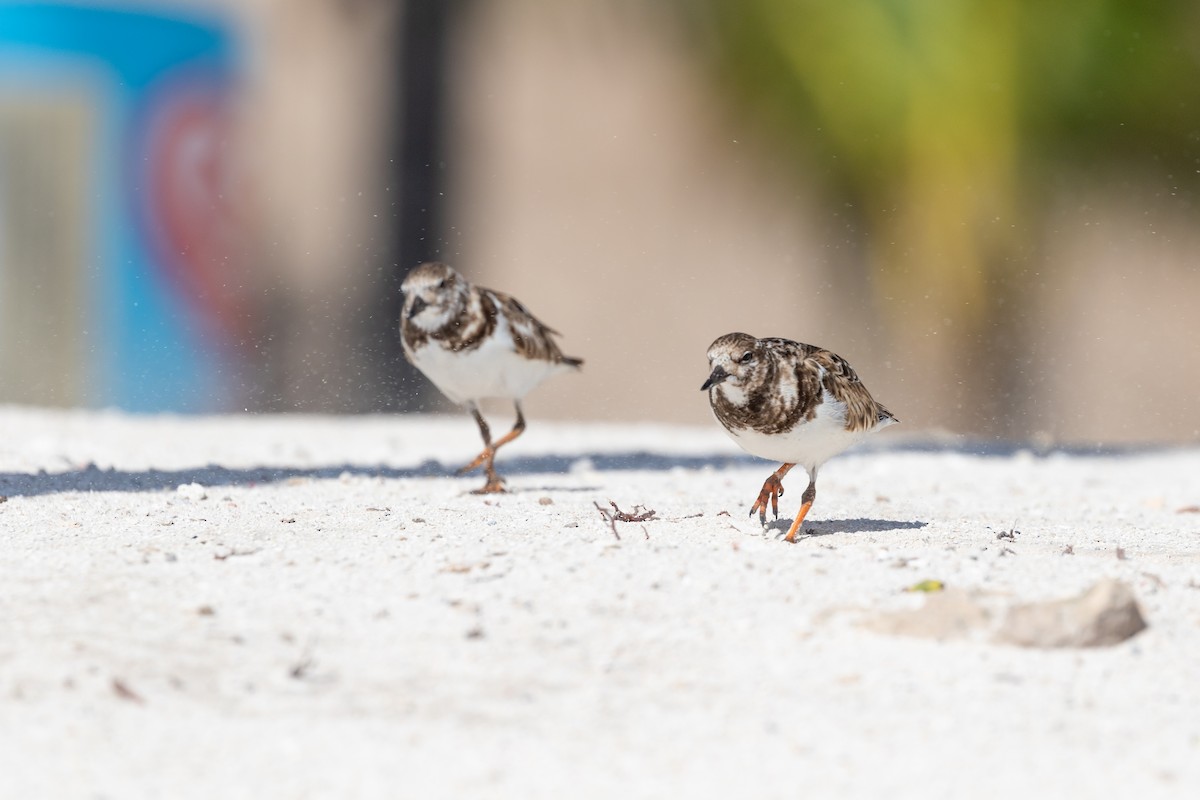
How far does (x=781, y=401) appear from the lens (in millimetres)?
5469

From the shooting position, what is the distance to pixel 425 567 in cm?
512

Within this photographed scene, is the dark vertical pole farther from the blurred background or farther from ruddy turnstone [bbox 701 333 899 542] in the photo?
ruddy turnstone [bbox 701 333 899 542]

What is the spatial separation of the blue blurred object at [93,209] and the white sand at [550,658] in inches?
288

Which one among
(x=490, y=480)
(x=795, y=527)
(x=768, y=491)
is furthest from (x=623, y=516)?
(x=490, y=480)

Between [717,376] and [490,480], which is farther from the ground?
[717,376]

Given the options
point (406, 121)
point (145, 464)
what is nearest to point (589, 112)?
point (406, 121)

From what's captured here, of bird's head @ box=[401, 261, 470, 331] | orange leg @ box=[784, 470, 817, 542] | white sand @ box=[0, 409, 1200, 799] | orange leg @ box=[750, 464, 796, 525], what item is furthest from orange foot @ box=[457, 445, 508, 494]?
orange leg @ box=[784, 470, 817, 542]

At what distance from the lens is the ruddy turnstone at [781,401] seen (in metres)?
5.45

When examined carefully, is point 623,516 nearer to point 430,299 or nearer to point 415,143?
point 430,299

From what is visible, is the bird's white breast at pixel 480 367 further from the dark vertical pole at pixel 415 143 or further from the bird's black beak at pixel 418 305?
the dark vertical pole at pixel 415 143

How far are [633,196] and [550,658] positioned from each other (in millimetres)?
12872

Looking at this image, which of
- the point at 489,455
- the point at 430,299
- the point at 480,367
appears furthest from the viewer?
the point at 489,455

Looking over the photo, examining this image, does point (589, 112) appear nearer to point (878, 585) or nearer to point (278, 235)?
point (278, 235)

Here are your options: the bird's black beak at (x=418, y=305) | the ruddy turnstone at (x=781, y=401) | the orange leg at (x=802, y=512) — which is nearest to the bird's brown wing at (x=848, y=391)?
the ruddy turnstone at (x=781, y=401)
